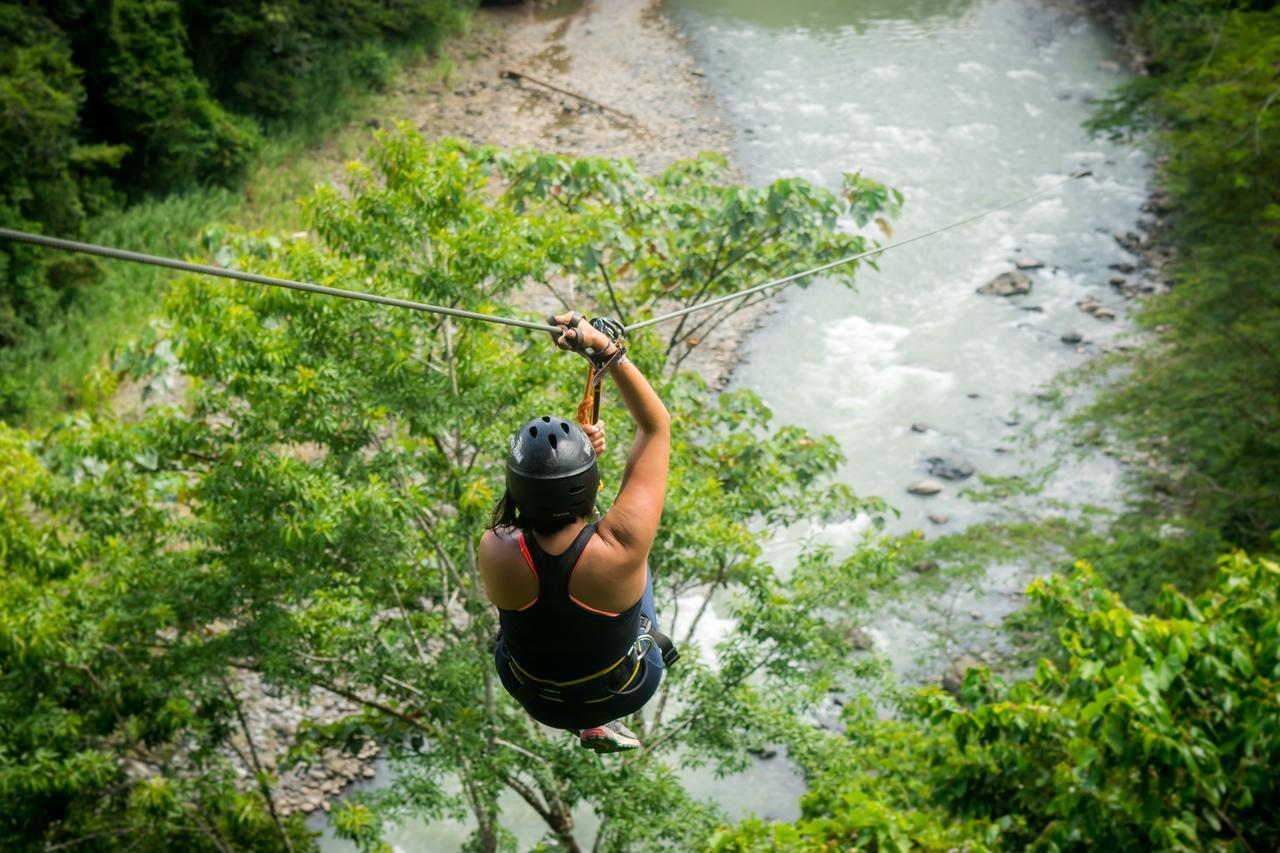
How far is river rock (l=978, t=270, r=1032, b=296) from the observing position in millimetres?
15555

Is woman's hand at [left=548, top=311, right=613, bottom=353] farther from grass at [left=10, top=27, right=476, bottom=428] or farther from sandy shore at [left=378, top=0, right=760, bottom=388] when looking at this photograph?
sandy shore at [left=378, top=0, right=760, bottom=388]

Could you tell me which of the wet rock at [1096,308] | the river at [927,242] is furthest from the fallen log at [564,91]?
the wet rock at [1096,308]

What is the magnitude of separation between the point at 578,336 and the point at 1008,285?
543 inches

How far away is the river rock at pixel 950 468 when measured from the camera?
12758 mm

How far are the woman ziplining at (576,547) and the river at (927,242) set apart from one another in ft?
20.2

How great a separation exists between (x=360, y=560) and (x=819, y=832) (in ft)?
8.44

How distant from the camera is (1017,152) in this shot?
59.6ft

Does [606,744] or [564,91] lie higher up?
[606,744]

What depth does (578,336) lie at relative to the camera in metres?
2.85

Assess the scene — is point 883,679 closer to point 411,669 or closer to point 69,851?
point 411,669

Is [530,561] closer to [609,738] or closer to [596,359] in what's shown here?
[596,359]

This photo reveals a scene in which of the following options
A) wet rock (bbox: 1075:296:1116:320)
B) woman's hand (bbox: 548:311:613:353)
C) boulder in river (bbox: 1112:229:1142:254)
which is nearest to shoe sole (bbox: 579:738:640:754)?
woman's hand (bbox: 548:311:613:353)

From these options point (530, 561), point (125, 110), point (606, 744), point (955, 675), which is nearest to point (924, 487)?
point (955, 675)

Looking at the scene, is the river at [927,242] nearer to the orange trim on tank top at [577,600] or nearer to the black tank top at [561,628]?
the black tank top at [561,628]
